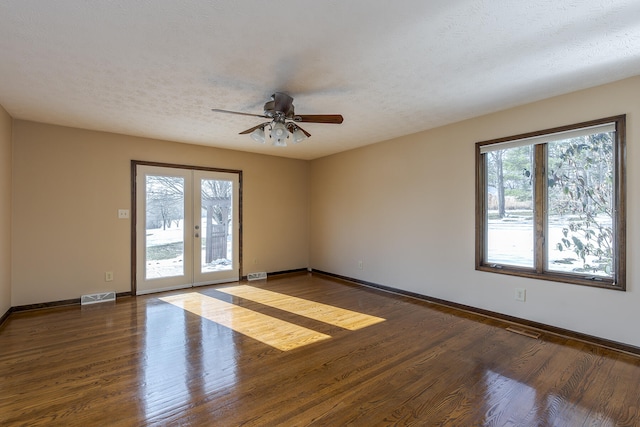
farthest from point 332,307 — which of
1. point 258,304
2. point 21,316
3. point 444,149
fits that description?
point 21,316

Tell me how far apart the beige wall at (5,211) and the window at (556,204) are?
5599 mm

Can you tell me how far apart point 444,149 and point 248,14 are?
10.4 feet

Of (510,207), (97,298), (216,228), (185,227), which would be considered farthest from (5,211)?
(510,207)

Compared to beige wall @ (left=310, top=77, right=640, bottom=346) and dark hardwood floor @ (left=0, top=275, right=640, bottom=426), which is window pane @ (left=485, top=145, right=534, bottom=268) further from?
dark hardwood floor @ (left=0, top=275, right=640, bottom=426)

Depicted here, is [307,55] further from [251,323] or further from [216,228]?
[216,228]

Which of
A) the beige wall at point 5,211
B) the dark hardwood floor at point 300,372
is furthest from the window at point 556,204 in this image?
the beige wall at point 5,211

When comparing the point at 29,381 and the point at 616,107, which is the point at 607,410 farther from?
the point at 29,381

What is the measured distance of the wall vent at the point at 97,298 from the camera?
432cm

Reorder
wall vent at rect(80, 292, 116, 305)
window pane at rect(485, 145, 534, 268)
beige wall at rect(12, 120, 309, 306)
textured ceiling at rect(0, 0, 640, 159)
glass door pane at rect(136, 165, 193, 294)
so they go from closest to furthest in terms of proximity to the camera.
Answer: textured ceiling at rect(0, 0, 640, 159) → window pane at rect(485, 145, 534, 268) → beige wall at rect(12, 120, 309, 306) → wall vent at rect(80, 292, 116, 305) → glass door pane at rect(136, 165, 193, 294)

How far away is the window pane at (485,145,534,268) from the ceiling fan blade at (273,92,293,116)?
254 centimetres

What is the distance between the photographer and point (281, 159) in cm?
630

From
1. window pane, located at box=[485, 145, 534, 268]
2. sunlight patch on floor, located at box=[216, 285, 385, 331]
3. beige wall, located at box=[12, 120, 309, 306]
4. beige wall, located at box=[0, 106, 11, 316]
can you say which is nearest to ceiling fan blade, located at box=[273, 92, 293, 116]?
sunlight patch on floor, located at box=[216, 285, 385, 331]

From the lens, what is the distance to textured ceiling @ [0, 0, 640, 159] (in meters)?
1.88

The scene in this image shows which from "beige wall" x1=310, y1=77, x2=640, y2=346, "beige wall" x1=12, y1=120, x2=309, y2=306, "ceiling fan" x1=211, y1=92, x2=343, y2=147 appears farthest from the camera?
"beige wall" x1=12, y1=120, x2=309, y2=306
